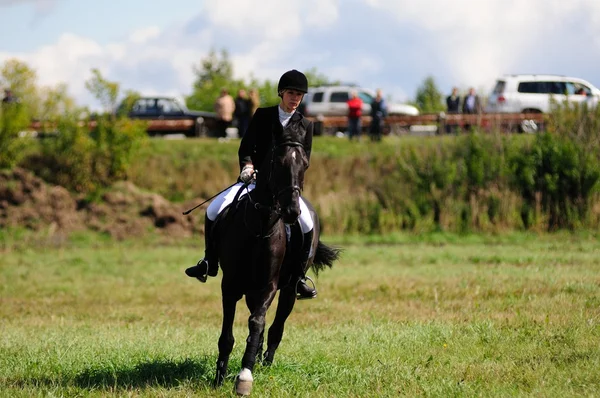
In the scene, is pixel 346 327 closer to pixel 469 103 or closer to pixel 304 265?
pixel 304 265

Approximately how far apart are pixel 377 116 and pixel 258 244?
32.9m

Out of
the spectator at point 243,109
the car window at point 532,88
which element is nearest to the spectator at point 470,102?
the car window at point 532,88

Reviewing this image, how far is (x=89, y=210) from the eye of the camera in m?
37.1

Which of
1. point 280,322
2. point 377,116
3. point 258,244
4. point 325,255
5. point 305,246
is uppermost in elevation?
point 377,116

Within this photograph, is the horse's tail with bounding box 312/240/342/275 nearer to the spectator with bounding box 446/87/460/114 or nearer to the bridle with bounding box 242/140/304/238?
the bridle with bounding box 242/140/304/238

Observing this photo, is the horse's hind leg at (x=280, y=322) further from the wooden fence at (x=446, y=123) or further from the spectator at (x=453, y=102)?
the spectator at (x=453, y=102)

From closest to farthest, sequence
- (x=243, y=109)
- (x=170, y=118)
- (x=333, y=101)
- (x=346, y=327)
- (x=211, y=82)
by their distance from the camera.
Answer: (x=346, y=327) → (x=243, y=109) → (x=170, y=118) → (x=333, y=101) → (x=211, y=82)

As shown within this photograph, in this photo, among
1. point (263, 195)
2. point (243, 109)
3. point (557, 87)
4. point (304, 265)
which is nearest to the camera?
point (263, 195)

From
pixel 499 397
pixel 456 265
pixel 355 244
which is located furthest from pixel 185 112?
pixel 499 397

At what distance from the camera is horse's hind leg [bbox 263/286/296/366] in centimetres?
1108

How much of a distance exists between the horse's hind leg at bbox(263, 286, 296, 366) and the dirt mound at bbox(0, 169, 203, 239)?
961 inches

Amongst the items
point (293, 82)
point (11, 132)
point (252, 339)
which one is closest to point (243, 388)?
point (252, 339)

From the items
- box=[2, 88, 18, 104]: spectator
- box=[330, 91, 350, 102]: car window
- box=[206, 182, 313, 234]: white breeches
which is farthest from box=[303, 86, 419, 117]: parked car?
box=[206, 182, 313, 234]: white breeches

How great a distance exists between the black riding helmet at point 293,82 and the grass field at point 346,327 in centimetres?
286
